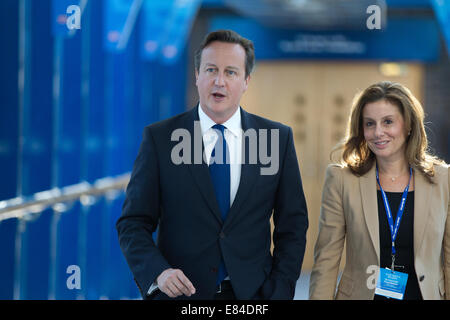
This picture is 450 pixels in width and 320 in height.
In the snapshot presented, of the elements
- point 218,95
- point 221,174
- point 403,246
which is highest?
point 218,95

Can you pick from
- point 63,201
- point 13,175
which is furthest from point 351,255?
point 63,201

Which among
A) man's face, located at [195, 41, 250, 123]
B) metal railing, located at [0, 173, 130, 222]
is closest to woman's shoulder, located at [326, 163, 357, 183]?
man's face, located at [195, 41, 250, 123]

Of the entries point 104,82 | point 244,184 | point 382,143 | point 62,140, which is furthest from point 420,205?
point 104,82

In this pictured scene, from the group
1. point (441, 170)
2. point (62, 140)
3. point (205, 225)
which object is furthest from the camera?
point (62, 140)

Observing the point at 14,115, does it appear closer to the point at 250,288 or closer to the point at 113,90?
the point at 250,288

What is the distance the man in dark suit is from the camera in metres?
2.44

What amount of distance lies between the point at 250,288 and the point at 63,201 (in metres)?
2.53

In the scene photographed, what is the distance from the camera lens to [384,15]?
8.92 meters

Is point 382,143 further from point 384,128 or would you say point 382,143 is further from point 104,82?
point 104,82

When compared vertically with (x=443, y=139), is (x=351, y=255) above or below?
below

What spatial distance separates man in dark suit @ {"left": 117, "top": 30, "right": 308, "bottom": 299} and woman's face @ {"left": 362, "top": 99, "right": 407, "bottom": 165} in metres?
0.31

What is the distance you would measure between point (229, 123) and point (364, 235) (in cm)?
62

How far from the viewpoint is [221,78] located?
2.46m

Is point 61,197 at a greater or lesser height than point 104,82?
lesser
